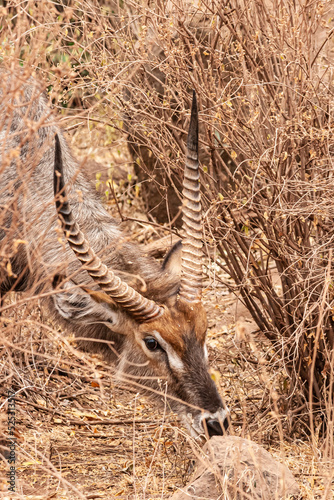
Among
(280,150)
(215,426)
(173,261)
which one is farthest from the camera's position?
(173,261)

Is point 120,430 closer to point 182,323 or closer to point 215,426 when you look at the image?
point 215,426

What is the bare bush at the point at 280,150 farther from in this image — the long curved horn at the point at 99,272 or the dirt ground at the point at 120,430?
the long curved horn at the point at 99,272

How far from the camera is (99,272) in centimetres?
474

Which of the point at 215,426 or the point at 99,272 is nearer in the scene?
the point at 99,272

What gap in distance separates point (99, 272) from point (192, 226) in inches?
32.4

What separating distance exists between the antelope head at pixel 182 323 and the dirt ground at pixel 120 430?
0.21 meters

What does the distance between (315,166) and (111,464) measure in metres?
2.96

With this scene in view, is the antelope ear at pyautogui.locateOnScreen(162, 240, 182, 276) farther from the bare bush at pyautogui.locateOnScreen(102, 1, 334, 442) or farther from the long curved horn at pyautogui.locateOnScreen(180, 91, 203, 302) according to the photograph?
the long curved horn at pyautogui.locateOnScreen(180, 91, 203, 302)

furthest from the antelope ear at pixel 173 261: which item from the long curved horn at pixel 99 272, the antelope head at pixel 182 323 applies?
the long curved horn at pixel 99 272

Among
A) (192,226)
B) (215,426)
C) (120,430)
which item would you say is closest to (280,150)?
(192,226)

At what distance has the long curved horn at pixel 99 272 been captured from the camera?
14.9ft

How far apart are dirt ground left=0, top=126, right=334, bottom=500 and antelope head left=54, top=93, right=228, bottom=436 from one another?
0.69 ft

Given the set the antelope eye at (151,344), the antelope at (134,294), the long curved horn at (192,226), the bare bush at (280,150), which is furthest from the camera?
the bare bush at (280,150)

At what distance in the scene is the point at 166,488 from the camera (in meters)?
5.20
